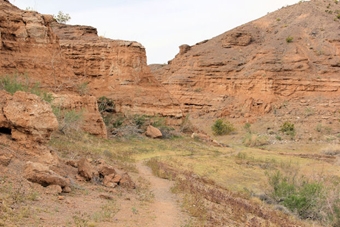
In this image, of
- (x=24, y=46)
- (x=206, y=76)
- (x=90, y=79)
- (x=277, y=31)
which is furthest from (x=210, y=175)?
(x=277, y=31)

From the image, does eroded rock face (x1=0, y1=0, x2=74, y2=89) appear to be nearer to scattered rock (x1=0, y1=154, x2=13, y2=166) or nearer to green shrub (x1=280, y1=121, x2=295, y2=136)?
scattered rock (x1=0, y1=154, x2=13, y2=166)

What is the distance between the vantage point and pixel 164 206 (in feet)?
19.2

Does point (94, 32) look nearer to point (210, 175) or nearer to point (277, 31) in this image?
point (210, 175)

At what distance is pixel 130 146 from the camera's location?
15211mm

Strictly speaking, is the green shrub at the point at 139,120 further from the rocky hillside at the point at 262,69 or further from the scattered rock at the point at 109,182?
the rocky hillside at the point at 262,69

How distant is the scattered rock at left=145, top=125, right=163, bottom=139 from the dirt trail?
1023cm

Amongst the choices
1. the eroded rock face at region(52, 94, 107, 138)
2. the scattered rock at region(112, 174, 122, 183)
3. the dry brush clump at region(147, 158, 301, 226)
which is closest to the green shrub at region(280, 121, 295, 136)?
the eroded rock face at region(52, 94, 107, 138)

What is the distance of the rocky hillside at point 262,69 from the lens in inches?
1470

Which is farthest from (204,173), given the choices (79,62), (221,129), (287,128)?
(287,128)

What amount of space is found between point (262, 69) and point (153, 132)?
2500cm

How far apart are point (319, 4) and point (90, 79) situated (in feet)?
160

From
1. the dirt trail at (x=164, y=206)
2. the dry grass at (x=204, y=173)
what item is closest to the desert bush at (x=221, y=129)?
the dry grass at (x=204, y=173)

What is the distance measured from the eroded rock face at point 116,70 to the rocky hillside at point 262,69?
1851cm

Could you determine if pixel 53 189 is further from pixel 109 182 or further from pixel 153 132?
pixel 153 132
